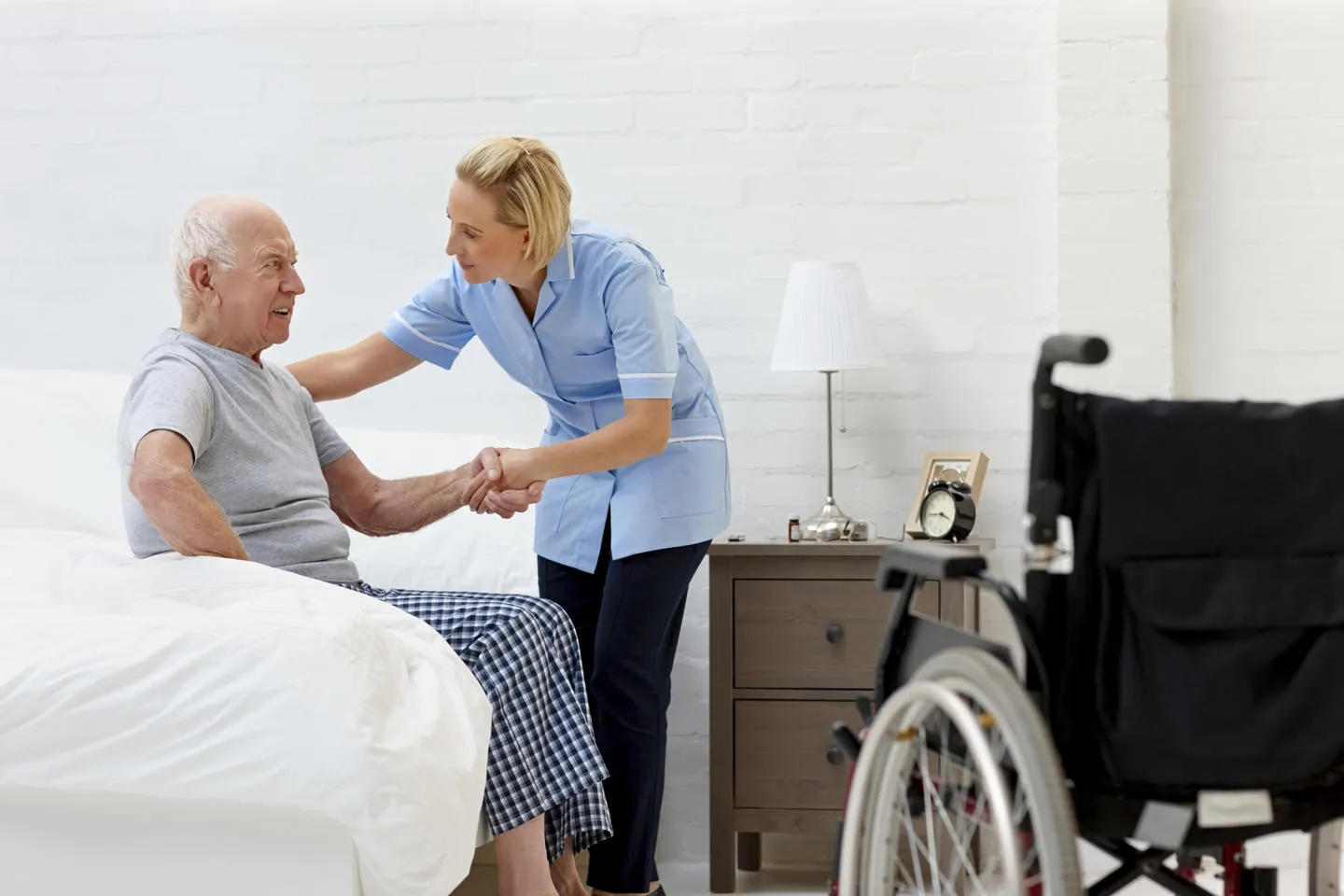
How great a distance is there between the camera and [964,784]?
1473 millimetres

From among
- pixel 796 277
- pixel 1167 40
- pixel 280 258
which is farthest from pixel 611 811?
pixel 1167 40

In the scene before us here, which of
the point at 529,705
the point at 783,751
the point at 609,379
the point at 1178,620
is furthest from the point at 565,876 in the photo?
the point at 1178,620

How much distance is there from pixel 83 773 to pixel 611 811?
91 centimetres

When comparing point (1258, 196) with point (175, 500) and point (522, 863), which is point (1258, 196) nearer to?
point (522, 863)

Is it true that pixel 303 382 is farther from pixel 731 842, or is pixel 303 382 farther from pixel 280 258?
pixel 731 842

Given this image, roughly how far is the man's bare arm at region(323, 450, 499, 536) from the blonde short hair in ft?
1.31

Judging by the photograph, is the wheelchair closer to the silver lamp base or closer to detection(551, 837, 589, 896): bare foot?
detection(551, 837, 589, 896): bare foot

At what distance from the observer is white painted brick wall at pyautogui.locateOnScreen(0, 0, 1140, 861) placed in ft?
10.2

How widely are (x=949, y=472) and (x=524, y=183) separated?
118 cm

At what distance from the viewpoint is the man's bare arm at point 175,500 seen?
188cm

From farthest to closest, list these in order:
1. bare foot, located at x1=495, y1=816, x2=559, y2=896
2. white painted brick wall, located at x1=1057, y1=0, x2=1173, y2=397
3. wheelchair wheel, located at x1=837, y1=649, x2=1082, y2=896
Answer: white painted brick wall, located at x1=1057, y1=0, x2=1173, y2=397 < bare foot, located at x1=495, y1=816, x2=559, y2=896 < wheelchair wheel, located at x1=837, y1=649, x2=1082, y2=896

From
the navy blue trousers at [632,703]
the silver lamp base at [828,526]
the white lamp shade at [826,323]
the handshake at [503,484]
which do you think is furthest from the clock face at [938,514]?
the handshake at [503,484]

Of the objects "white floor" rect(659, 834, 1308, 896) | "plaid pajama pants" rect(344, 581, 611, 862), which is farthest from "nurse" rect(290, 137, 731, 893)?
"white floor" rect(659, 834, 1308, 896)

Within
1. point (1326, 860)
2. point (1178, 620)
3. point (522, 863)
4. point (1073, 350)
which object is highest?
point (1073, 350)
